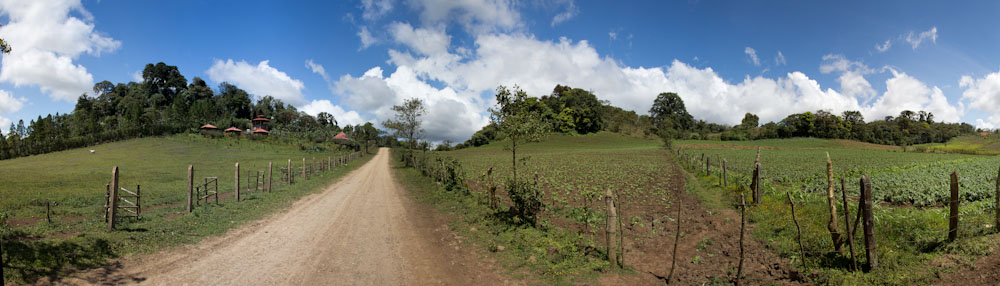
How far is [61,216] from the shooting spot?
13.1 m

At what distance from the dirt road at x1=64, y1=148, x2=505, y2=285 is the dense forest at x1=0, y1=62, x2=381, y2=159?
209 feet

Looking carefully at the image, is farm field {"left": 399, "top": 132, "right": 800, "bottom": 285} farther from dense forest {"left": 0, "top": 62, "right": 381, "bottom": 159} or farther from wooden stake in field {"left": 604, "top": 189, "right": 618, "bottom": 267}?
dense forest {"left": 0, "top": 62, "right": 381, "bottom": 159}

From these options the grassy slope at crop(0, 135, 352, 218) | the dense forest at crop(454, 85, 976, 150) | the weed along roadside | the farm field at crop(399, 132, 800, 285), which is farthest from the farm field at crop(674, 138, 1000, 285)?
the dense forest at crop(454, 85, 976, 150)

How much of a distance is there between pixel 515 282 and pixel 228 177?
3060 centimetres

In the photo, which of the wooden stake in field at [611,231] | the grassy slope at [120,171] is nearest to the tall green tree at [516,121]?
the wooden stake in field at [611,231]

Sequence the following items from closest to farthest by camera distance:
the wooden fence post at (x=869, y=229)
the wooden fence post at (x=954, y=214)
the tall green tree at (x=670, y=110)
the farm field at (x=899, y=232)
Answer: the farm field at (x=899, y=232) → the wooden fence post at (x=869, y=229) → the wooden fence post at (x=954, y=214) → the tall green tree at (x=670, y=110)

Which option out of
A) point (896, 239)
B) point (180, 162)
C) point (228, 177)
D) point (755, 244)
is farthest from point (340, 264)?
point (180, 162)

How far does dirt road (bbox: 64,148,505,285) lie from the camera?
756 cm

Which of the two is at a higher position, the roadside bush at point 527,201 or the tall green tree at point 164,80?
the tall green tree at point 164,80

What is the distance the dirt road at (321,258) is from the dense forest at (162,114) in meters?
63.8

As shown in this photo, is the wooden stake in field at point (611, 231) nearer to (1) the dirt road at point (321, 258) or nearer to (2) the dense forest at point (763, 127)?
(1) the dirt road at point (321, 258)

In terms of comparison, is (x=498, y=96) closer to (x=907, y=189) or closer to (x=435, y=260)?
(x=435, y=260)

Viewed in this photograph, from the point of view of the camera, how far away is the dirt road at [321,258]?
7559 millimetres

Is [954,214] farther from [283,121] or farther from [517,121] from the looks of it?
[283,121]
